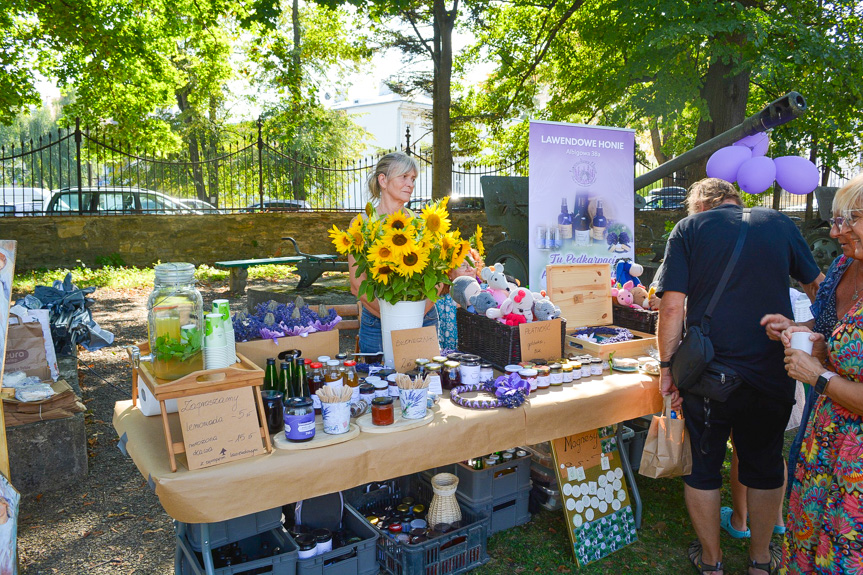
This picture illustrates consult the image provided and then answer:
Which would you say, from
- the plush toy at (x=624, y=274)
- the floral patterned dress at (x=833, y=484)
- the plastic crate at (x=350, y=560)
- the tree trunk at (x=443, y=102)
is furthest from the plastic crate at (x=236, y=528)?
the tree trunk at (x=443, y=102)

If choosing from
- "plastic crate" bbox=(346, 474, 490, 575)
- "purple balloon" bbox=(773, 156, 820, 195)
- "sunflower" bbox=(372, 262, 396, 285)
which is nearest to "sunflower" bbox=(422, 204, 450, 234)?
"sunflower" bbox=(372, 262, 396, 285)

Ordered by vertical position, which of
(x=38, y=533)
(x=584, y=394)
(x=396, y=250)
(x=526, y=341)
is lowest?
(x=38, y=533)

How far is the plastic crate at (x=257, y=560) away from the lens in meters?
2.06

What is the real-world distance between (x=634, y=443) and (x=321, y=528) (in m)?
1.89

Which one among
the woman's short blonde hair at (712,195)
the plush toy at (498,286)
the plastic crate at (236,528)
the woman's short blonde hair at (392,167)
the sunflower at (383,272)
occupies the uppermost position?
the woman's short blonde hair at (392,167)

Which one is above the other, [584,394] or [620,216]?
[620,216]

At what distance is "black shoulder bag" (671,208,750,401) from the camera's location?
7.59 ft

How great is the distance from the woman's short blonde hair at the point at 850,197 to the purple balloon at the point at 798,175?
2684 millimetres

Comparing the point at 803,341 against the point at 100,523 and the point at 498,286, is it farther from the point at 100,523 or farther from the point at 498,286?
the point at 100,523

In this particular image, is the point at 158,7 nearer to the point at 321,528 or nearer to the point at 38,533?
the point at 38,533

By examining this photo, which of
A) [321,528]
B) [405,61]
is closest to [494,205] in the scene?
[321,528]

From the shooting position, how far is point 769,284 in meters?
2.34

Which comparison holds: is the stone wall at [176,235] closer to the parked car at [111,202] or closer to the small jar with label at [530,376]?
the parked car at [111,202]

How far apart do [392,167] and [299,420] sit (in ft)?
4.97
